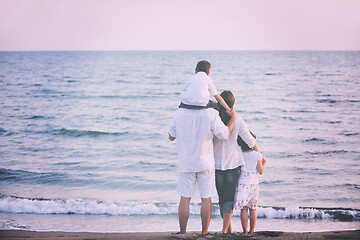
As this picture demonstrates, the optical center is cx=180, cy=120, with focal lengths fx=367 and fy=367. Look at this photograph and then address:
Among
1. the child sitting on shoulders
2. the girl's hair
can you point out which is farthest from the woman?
the child sitting on shoulders

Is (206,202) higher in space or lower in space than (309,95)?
lower

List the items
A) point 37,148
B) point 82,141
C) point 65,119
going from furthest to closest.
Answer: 1. point 65,119
2. point 82,141
3. point 37,148

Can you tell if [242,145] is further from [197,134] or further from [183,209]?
[183,209]

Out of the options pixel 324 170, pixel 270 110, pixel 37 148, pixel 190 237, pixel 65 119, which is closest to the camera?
pixel 190 237

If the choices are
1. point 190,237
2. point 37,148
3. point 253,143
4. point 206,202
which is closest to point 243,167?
point 253,143

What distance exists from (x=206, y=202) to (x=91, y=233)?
6.46ft

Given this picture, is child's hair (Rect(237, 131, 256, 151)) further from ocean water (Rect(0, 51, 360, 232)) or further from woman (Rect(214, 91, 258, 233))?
ocean water (Rect(0, 51, 360, 232))

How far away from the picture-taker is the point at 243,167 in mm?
3986

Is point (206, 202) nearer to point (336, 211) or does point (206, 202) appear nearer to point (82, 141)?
point (336, 211)

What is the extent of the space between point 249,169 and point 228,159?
1.05 ft

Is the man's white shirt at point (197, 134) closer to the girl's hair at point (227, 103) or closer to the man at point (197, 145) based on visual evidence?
the man at point (197, 145)

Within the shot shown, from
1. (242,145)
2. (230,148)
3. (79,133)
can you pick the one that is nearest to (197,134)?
(230,148)

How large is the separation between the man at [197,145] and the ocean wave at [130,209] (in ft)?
8.00

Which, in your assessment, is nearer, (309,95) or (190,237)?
(190,237)
